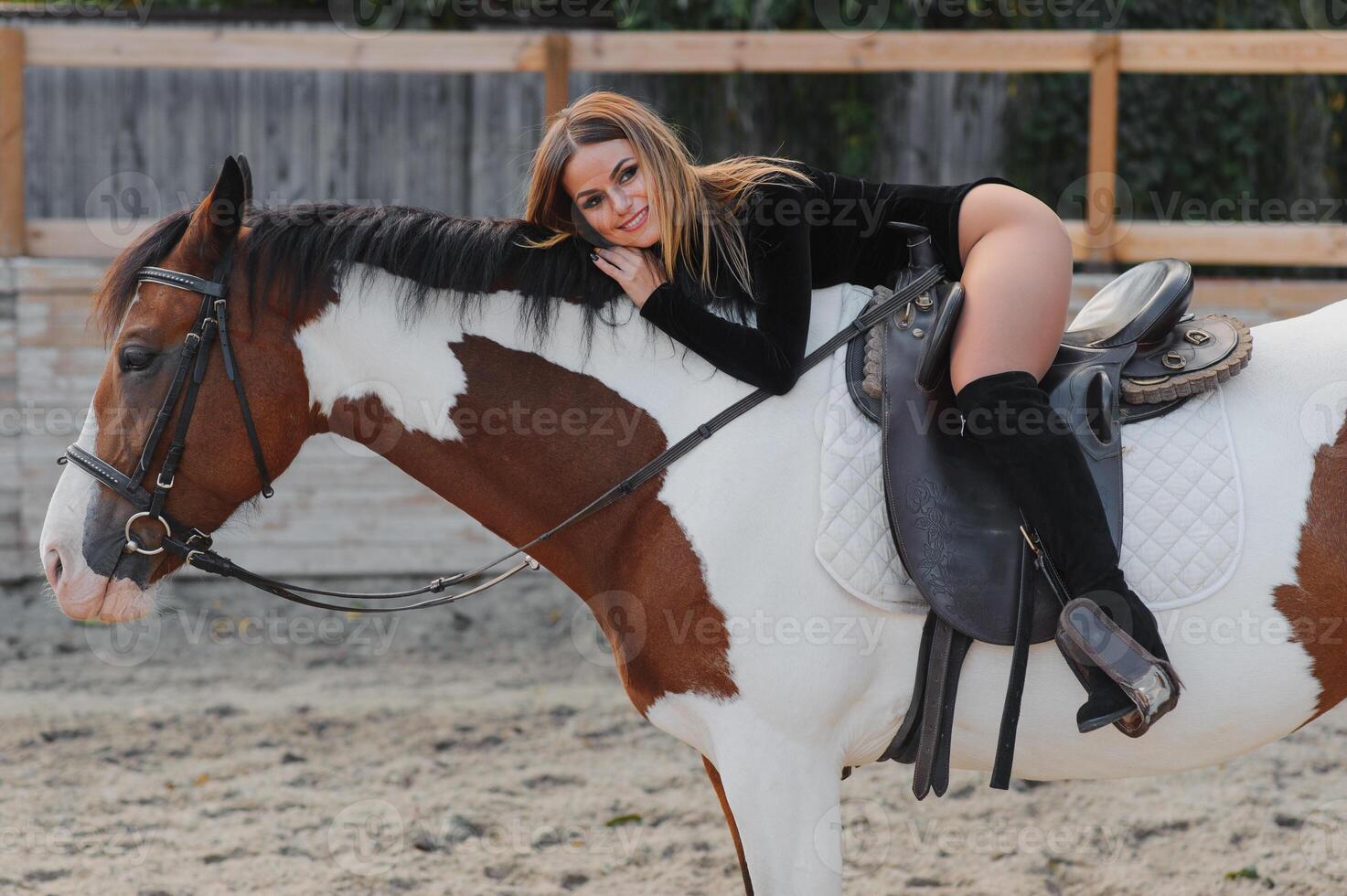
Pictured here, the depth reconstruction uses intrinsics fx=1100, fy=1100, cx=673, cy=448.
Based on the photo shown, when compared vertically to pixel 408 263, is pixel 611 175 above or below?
above

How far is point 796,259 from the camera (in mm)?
2049

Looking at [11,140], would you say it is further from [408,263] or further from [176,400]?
[408,263]

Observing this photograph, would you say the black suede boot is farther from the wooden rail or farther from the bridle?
the wooden rail

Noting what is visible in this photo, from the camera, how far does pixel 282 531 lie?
5617 mm

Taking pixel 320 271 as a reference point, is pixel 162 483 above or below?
below

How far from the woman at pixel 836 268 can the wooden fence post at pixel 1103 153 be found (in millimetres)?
Answer: 3442

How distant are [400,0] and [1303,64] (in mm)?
5300

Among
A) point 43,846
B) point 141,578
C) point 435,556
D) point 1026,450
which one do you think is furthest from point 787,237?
point 435,556

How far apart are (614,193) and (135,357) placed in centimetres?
95

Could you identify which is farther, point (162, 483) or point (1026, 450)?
point (162, 483)

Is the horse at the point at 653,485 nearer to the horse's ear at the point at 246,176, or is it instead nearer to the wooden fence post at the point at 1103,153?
the horse's ear at the point at 246,176

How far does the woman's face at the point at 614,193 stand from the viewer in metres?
2.10

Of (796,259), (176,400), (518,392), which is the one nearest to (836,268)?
(796,259)

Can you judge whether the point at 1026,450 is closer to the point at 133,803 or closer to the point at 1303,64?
the point at 133,803
